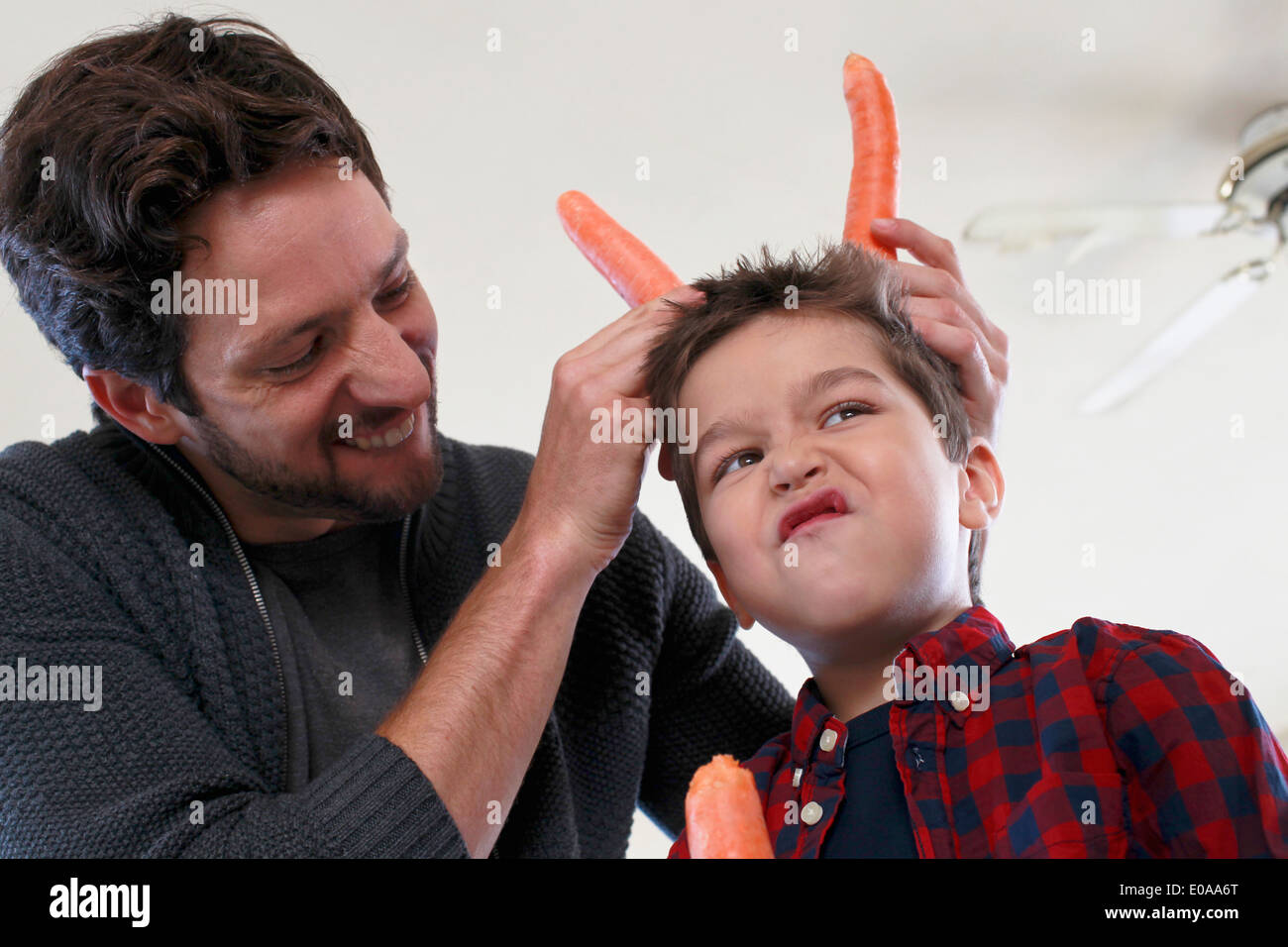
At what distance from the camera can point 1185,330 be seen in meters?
2.48

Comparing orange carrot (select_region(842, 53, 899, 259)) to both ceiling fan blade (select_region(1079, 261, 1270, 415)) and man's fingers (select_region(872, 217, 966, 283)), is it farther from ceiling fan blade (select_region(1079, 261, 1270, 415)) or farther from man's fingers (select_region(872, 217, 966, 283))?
ceiling fan blade (select_region(1079, 261, 1270, 415))

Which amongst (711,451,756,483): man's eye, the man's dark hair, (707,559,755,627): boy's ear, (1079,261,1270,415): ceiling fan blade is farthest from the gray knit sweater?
(1079,261,1270,415): ceiling fan blade

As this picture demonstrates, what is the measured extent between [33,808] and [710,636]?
2.38 feet

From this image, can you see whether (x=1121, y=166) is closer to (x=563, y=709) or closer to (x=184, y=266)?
(x=563, y=709)

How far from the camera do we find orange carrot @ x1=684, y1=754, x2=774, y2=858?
78 cm

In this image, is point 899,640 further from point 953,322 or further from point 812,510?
point 953,322

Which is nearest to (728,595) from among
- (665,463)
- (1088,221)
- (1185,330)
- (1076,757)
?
(665,463)

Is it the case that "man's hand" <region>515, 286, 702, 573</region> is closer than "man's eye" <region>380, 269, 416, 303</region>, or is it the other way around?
"man's hand" <region>515, 286, 702, 573</region>

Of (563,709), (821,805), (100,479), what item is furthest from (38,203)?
(821,805)

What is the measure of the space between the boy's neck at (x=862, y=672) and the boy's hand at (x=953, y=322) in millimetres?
207

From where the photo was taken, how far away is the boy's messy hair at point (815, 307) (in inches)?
38.1

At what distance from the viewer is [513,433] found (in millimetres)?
2371

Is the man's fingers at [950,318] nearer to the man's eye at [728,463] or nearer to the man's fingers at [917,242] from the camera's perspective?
the man's fingers at [917,242]

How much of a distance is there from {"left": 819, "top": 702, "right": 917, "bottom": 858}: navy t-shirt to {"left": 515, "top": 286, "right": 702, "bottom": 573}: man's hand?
28cm
